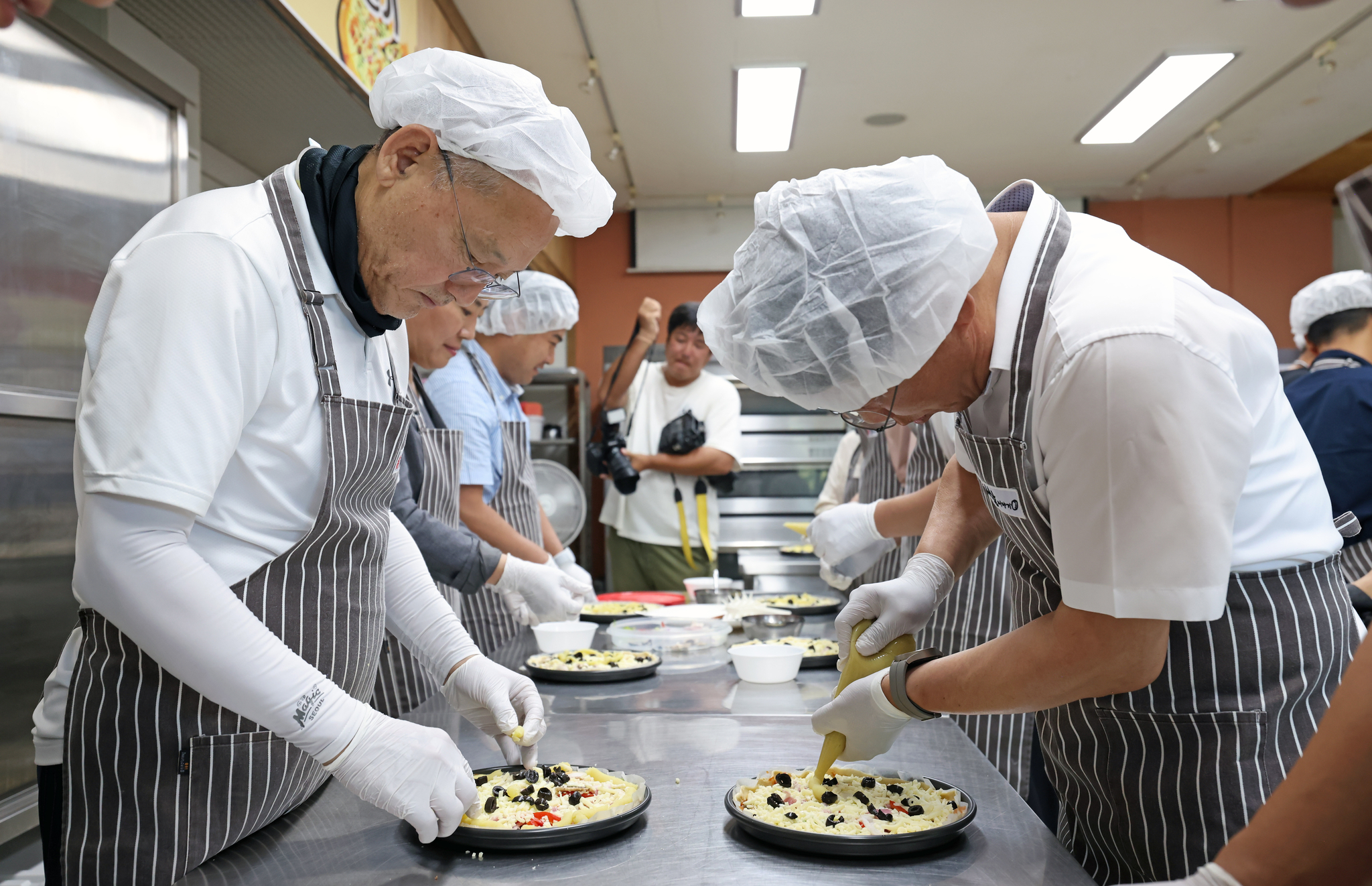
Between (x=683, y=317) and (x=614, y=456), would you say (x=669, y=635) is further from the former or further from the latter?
(x=683, y=317)

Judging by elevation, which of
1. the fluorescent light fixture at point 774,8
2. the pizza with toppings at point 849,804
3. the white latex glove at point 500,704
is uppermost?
the fluorescent light fixture at point 774,8

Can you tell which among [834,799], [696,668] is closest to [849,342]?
[834,799]

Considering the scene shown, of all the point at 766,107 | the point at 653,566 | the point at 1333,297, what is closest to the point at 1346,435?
the point at 1333,297

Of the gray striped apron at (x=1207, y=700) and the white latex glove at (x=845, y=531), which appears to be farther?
the white latex glove at (x=845, y=531)

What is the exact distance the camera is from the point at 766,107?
5801mm

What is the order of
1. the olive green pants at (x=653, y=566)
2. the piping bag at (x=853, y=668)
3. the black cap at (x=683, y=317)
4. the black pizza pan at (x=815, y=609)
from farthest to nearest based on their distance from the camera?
the olive green pants at (x=653, y=566), the black cap at (x=683, y=317), the black pizza pan at (x=815, y=609), the piping bag at (x=853, y=668)

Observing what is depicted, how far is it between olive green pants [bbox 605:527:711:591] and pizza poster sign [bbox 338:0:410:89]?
9.06 feet

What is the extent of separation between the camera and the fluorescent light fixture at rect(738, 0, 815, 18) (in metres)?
4.50

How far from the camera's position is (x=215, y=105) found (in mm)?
3189

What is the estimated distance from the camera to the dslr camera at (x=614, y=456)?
4.88 meters

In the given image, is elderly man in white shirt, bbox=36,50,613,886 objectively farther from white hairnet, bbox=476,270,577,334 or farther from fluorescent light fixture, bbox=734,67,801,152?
fluorescent light fixture, bbox=734,67,801,152

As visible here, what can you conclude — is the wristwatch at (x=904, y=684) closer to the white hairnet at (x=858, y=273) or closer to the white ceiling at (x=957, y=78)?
the white hairnet at (x=858, y=273)

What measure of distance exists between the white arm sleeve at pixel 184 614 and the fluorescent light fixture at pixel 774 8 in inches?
165

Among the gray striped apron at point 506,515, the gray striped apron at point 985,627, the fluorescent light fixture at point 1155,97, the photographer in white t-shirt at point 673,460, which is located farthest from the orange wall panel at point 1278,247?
the gray striped apron at point 506,515
